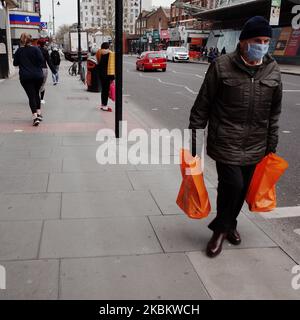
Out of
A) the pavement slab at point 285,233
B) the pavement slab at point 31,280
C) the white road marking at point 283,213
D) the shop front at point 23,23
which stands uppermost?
the shop front at point 23,23

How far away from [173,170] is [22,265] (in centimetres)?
313

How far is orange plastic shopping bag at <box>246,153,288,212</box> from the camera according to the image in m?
3.50

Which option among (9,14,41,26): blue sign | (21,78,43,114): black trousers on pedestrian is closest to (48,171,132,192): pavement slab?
(21,78,43,114): black trousers on pedestrian

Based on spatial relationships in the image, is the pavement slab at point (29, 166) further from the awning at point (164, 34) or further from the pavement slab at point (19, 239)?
the awning at point (164, 34)

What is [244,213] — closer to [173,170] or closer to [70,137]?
[173,170]

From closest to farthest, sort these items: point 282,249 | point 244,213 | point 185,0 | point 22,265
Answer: point 22,265 → point 282,249 → point 244,213 → point 185,0

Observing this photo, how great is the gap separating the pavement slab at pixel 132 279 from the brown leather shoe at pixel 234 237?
1.75ft

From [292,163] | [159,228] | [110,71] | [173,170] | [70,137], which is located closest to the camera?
[159,228]

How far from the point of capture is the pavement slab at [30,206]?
4203mm

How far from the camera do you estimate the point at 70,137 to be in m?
7.92

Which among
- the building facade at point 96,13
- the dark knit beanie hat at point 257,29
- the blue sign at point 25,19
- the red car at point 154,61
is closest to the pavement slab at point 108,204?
the dark knit beanie hat at point 257,29

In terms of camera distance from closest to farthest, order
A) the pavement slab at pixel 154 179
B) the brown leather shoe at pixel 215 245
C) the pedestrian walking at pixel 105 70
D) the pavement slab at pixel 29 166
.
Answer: the brown leather shoe at pixel 215 245 < the pavement slab at pixel 154 179 < the pavement slab at pixel 29 166 < the pedestrian walking at pixel 105 70

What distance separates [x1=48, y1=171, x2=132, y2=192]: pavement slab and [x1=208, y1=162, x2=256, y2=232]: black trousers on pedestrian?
5.97 ft
